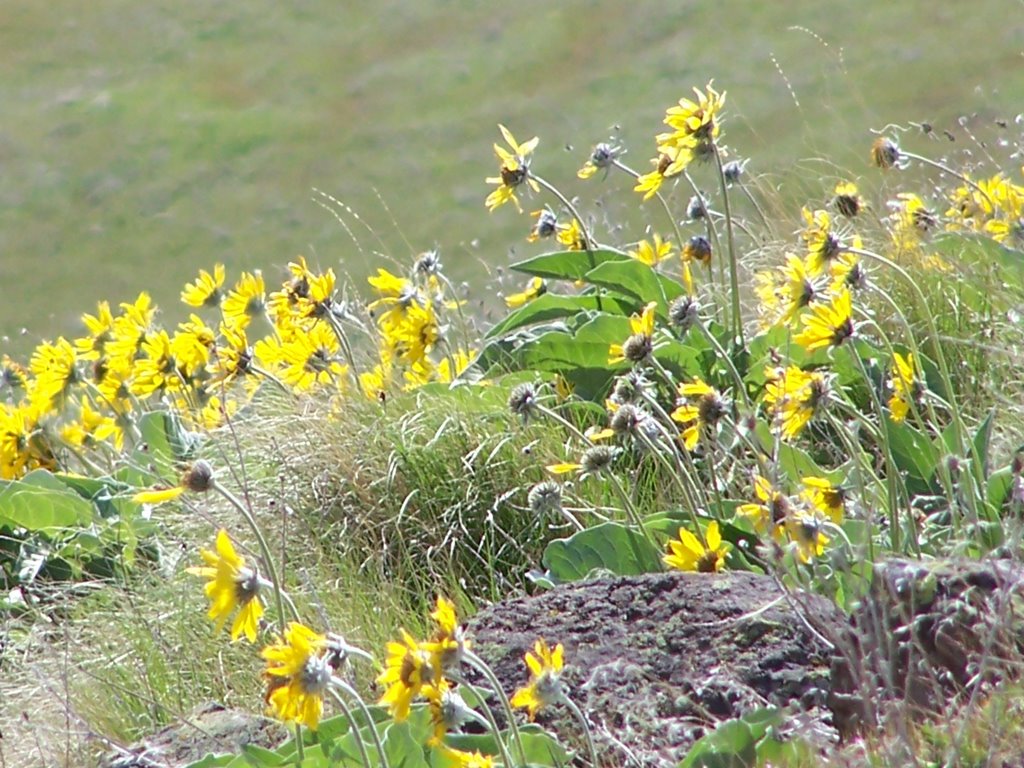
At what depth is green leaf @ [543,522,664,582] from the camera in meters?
3.13

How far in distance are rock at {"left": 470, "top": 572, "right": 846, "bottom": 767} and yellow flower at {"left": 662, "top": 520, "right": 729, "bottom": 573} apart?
0.40 ft

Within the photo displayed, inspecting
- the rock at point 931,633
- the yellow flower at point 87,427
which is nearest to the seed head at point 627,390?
the rock at point 931,633

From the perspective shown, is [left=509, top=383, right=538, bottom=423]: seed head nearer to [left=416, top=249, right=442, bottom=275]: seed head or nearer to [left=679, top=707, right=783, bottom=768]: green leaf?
[left=679, top=707, right=783, bottom=768]: green leaf

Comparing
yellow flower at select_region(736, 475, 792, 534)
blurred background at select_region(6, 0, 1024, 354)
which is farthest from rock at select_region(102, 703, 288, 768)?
blurred background at select_region(6, 0, 1024, 354)

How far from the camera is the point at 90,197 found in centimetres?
4709

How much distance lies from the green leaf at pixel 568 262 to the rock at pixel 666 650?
5.42ft

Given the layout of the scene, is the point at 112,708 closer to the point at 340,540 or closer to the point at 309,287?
the point at 340,540

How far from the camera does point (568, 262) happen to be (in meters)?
4.39

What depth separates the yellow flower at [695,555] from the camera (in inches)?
115

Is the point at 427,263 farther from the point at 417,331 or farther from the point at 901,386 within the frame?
the point at 901,386

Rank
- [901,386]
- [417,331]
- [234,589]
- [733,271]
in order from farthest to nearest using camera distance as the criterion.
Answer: [417,331], [733,271], [901,386], [234,589]

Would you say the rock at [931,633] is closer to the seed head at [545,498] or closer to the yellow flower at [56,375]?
the seed head at [545,498]

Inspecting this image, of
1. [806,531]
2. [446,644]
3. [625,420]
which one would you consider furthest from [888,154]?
[446,644]

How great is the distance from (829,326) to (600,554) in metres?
0.73
